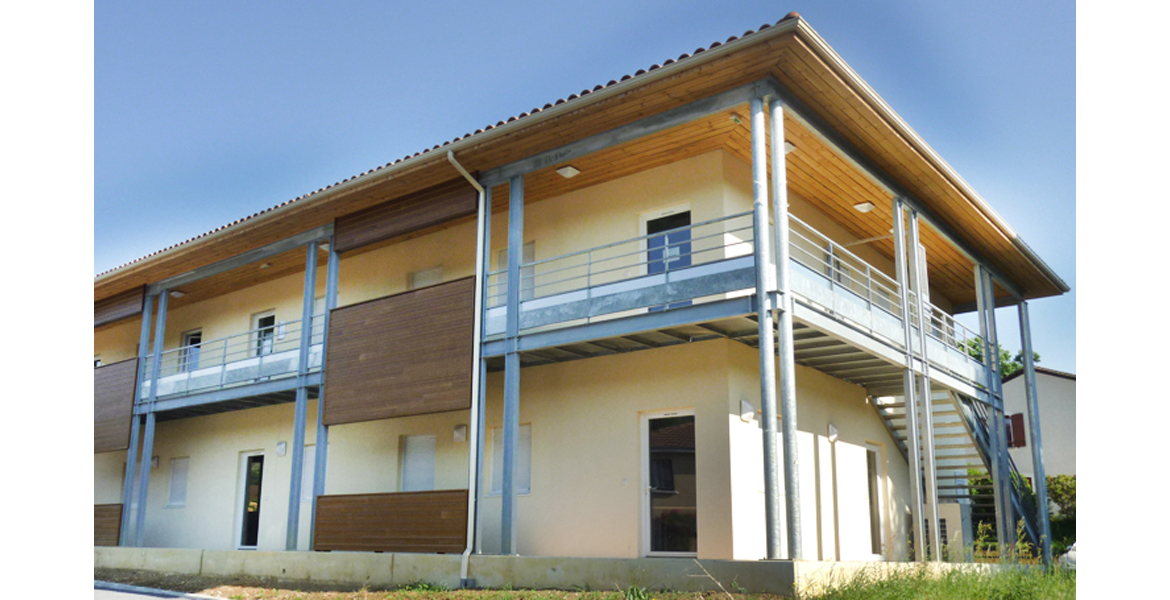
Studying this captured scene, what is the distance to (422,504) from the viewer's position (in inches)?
527

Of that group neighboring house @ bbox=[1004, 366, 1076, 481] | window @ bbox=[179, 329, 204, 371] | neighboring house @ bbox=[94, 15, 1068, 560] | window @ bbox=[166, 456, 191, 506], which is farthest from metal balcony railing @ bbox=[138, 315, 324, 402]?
neighboring house @ bbox=[1004, 366, 1076, 481]

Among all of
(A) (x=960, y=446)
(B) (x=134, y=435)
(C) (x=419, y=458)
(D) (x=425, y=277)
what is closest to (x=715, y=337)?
A: (C) (x=419, y=458)

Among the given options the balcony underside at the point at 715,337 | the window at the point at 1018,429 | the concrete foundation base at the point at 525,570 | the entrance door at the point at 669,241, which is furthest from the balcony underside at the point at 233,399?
the window at the point at 1018,429

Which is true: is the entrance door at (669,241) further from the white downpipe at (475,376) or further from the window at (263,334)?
the window at (263,334)

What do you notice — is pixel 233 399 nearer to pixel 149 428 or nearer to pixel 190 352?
pixel 149 428

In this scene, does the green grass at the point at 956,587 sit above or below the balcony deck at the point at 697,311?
below

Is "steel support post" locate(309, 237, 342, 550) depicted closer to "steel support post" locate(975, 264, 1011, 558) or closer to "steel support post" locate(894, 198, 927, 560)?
"steel support post" locate(894, 198, 927, 560)

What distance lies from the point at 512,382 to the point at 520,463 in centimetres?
232

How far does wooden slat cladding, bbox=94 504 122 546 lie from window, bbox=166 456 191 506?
1768 mm

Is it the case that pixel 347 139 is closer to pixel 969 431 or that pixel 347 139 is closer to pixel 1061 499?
pixel 969 431

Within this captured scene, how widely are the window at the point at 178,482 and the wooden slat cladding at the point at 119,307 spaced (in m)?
3.46

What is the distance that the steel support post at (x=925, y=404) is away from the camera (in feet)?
40.9

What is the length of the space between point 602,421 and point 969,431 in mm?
6748

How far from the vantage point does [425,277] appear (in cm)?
1725
